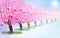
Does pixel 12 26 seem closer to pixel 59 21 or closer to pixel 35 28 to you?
pixel 35 28

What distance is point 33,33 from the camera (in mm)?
1692

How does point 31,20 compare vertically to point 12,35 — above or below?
above

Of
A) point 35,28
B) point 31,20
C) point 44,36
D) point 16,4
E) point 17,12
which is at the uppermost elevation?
point 16,4

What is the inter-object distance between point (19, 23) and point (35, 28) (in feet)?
0.73

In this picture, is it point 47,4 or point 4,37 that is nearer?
point 4,37

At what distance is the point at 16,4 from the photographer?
167 centimetres

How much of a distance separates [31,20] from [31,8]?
0.16m

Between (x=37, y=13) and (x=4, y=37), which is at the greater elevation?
(x=37, y=13)

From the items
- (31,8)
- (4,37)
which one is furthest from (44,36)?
(4,37)

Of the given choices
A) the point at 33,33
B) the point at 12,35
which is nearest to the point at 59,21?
the point at 33,33

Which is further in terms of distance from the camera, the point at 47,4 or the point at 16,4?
the point at 47,4

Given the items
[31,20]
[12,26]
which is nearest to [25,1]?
[31,20]

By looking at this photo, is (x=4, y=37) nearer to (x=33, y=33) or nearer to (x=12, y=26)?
(x=12, y=26)

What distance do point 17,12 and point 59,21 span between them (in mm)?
581
